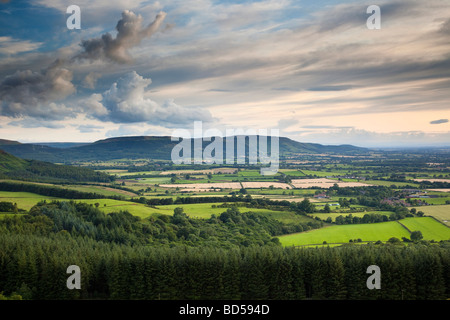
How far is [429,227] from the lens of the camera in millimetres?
93438

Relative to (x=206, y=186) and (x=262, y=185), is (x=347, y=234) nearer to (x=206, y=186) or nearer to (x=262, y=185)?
(x=262, y=185)

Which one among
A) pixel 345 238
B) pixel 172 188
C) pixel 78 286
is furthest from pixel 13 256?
pixel 172 188

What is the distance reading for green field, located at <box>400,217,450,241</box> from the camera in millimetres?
85125

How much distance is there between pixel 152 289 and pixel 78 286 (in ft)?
35.5

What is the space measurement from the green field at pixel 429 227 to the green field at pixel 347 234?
3334 mm

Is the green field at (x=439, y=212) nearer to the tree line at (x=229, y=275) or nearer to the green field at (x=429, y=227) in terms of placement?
the green field at (x=429, y=227)

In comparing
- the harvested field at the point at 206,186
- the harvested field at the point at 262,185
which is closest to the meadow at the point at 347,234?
the harvested field at the point at 262,185

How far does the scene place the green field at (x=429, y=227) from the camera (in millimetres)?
85125

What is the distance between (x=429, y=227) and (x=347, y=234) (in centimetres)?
2408

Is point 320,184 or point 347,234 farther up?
point 320,184

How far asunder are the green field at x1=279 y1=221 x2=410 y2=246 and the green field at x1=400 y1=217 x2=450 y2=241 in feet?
10.9

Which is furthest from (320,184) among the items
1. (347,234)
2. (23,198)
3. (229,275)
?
(229,275)
